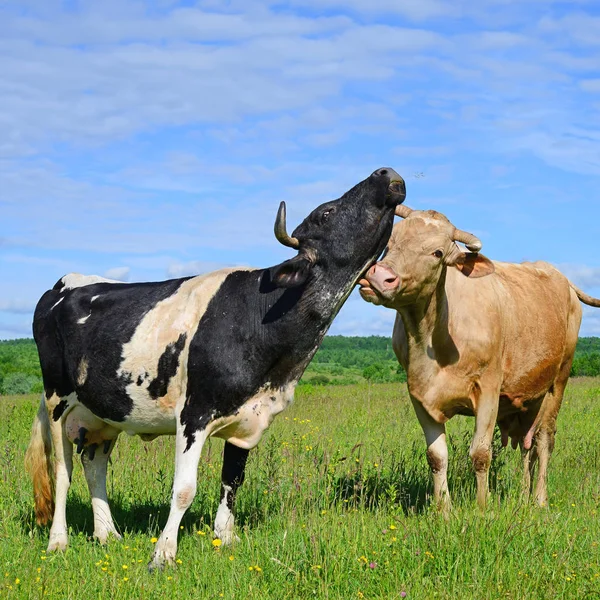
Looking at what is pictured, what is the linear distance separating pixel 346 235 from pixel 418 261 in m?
0.74

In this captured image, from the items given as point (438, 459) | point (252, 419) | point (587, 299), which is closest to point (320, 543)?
point (252, 419)

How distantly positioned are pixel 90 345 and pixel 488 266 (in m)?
3.50

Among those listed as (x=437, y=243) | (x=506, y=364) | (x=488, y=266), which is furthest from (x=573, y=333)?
(x=437, y=243)

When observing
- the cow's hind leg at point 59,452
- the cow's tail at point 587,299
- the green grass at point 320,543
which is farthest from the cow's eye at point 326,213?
the cow's tail at point 587,299

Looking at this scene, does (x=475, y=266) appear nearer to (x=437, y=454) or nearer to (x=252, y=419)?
(x=437, y=454)

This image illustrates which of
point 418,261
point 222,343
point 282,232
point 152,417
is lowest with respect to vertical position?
point 152,417

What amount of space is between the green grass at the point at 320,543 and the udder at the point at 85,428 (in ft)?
2.76

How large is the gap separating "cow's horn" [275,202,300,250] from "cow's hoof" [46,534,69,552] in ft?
10.7

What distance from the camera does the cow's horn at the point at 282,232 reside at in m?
5.65

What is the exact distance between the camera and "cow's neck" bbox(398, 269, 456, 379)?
6797mm

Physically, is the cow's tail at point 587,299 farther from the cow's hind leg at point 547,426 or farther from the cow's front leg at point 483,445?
the cow's front leg at point 483,445

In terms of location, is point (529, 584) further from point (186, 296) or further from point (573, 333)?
point (573, 333)

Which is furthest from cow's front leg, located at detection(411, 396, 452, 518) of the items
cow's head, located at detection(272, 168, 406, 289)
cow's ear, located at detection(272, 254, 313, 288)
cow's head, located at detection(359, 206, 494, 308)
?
cow's ear, located at detection(272, 254, 313, 288)

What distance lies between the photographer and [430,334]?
6.91 metres
